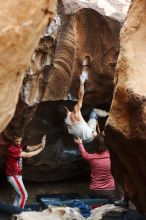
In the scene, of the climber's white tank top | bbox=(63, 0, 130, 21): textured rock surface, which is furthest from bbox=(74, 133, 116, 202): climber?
bbox=(63, 0, 130, 21): textured rock surface

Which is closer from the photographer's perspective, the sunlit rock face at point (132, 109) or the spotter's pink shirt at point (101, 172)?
the sunlit rock face at point (132, 109)

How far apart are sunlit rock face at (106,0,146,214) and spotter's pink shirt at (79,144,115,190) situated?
2123 millimetres

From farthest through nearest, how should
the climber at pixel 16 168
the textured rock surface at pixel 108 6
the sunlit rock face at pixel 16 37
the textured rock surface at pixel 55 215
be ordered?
1. the textured rock surface at pixel 108 6
2. the climber at pixel 16 168
3. the textured rock surface at pixel 55 215
4. the sunlit rock face at pixel 16 37

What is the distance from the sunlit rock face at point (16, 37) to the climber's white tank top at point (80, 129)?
17.1ft

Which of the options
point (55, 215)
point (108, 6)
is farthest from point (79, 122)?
point (55, 215)

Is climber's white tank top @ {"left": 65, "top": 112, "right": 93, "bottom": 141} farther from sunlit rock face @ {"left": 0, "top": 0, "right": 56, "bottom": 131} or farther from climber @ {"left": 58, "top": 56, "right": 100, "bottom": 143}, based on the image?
sunlit rock face @ {"left": 0, "top": 0, "right": 56, "bottom": 131}

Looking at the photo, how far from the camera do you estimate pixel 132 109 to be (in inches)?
185

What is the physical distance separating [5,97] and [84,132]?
5328 mm

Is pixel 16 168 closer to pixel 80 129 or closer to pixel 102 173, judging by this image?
pixel 102 173

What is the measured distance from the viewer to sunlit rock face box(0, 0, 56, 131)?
2844 millimetres

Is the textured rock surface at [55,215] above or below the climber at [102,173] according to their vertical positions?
below

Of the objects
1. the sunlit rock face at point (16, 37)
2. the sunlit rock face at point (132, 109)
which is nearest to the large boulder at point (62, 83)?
the sunlit rock face at point (132, 109)

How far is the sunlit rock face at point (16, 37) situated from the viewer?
2844 mm

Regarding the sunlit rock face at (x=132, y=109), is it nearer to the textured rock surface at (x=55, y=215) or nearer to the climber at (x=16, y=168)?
the textured rock surface at (x=55, y=215)
